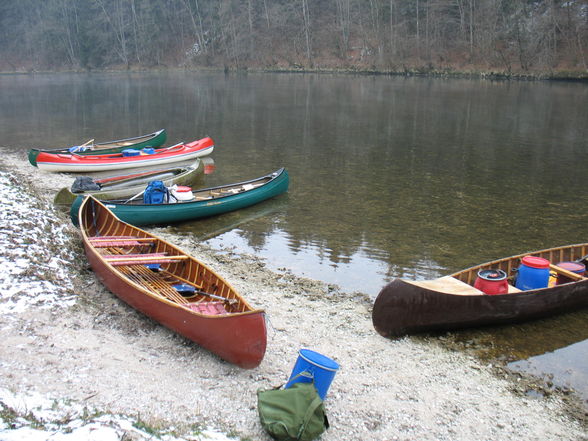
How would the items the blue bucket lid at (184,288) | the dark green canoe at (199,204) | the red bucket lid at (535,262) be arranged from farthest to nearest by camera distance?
1. the dark green canoe at (199,204)
2. the red bucket lid at (535,262)
3. the blue bucket lid at (184,288)

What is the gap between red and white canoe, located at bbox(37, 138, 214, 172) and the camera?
58.7ft

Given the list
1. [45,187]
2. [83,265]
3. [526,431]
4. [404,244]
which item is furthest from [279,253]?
[45,187]

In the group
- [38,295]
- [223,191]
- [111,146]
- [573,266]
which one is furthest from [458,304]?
[111,146]

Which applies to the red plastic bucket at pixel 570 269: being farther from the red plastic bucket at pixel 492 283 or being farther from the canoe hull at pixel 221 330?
the canoe hull at pixel 221 330

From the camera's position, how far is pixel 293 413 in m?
5.38

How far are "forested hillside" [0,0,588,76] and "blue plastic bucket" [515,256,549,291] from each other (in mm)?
51759

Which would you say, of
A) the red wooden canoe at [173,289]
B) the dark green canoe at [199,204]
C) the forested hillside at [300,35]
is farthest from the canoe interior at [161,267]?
the forested hillside at [300,35]

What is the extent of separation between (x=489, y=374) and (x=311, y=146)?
1802 centimetres

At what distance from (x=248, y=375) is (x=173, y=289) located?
93.2 inches

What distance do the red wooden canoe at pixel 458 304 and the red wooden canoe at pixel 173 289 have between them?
221cm

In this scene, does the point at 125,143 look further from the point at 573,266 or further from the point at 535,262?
the point at 573,266

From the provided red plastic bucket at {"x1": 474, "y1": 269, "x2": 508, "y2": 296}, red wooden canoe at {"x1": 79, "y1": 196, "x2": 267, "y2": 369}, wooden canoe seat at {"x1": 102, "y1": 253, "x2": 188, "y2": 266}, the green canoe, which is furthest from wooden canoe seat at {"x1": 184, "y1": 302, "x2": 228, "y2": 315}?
the green canoe

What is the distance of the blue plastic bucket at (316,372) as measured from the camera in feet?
19.0

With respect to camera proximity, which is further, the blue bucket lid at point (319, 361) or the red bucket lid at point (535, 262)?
the red bucket lid at point (535, 262)
